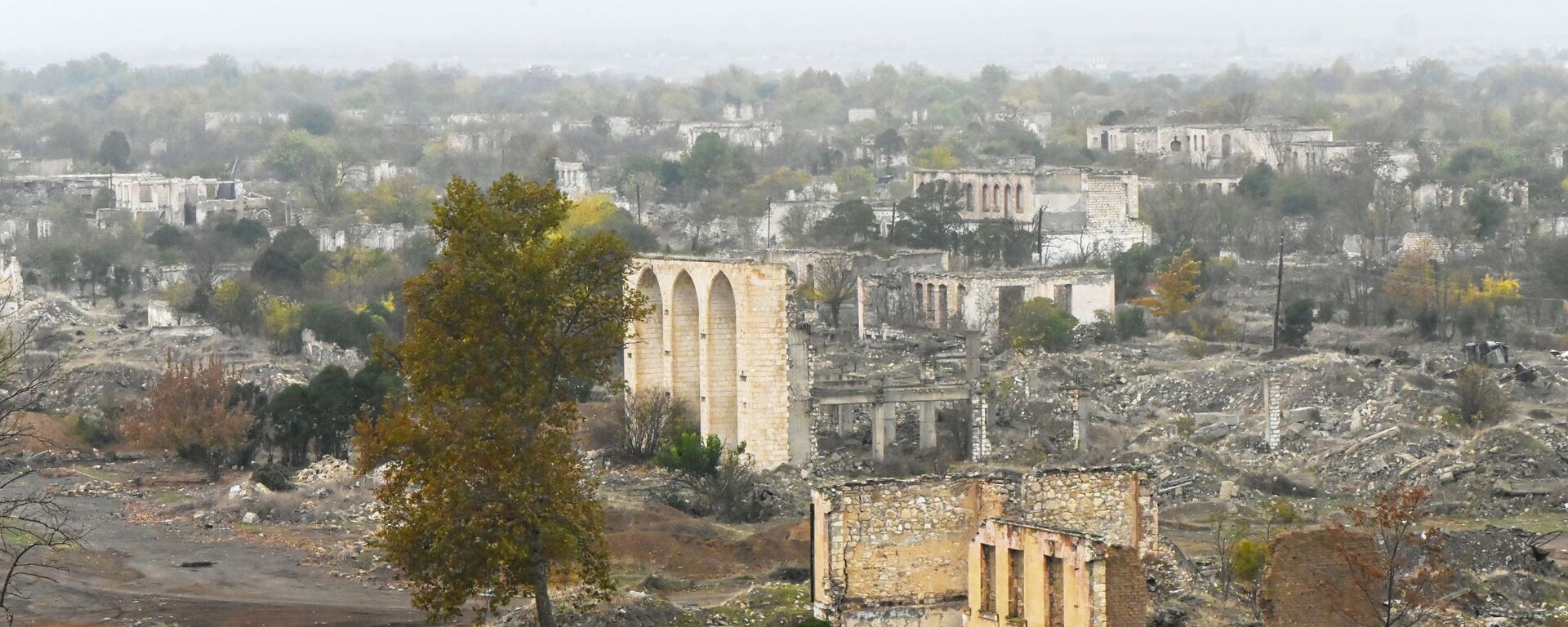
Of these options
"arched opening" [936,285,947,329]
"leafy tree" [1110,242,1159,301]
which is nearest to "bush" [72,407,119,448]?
"arched opening" [936,285,947,329]

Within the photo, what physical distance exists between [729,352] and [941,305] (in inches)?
429

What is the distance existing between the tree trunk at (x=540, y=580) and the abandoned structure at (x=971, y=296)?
23.1 meters

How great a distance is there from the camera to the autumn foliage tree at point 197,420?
121ft

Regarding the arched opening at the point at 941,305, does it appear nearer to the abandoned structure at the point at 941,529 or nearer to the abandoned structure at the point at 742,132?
the abandoned structure at the point at 941,529

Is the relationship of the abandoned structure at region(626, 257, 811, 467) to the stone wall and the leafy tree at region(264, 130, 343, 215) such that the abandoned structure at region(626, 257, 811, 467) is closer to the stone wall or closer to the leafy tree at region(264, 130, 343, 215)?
the stone wall

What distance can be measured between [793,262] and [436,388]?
28.1m

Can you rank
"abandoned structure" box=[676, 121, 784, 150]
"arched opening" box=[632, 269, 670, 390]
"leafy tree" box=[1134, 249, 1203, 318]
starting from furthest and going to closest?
"abandoned structure" box=[676, 121, 784, 150]
"leafy tree" box=[1134, 249, 1203, 318]
"arched opening" box=[632, 269, 670, 390]

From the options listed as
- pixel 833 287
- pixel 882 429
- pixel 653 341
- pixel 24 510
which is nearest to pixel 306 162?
pixel 833 287

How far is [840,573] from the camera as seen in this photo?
2109 centimetres

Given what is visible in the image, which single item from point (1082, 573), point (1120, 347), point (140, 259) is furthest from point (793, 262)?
point (1082, 573)

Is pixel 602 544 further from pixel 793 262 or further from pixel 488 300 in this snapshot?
pixel 793 262

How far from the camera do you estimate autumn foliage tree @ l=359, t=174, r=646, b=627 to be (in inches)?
915

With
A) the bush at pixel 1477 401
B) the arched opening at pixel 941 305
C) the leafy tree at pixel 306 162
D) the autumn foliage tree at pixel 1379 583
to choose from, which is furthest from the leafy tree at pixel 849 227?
the autumn foliage tree at pixel 1379 583

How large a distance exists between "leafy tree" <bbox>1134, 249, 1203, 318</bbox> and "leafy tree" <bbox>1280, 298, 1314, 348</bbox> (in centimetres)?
433
